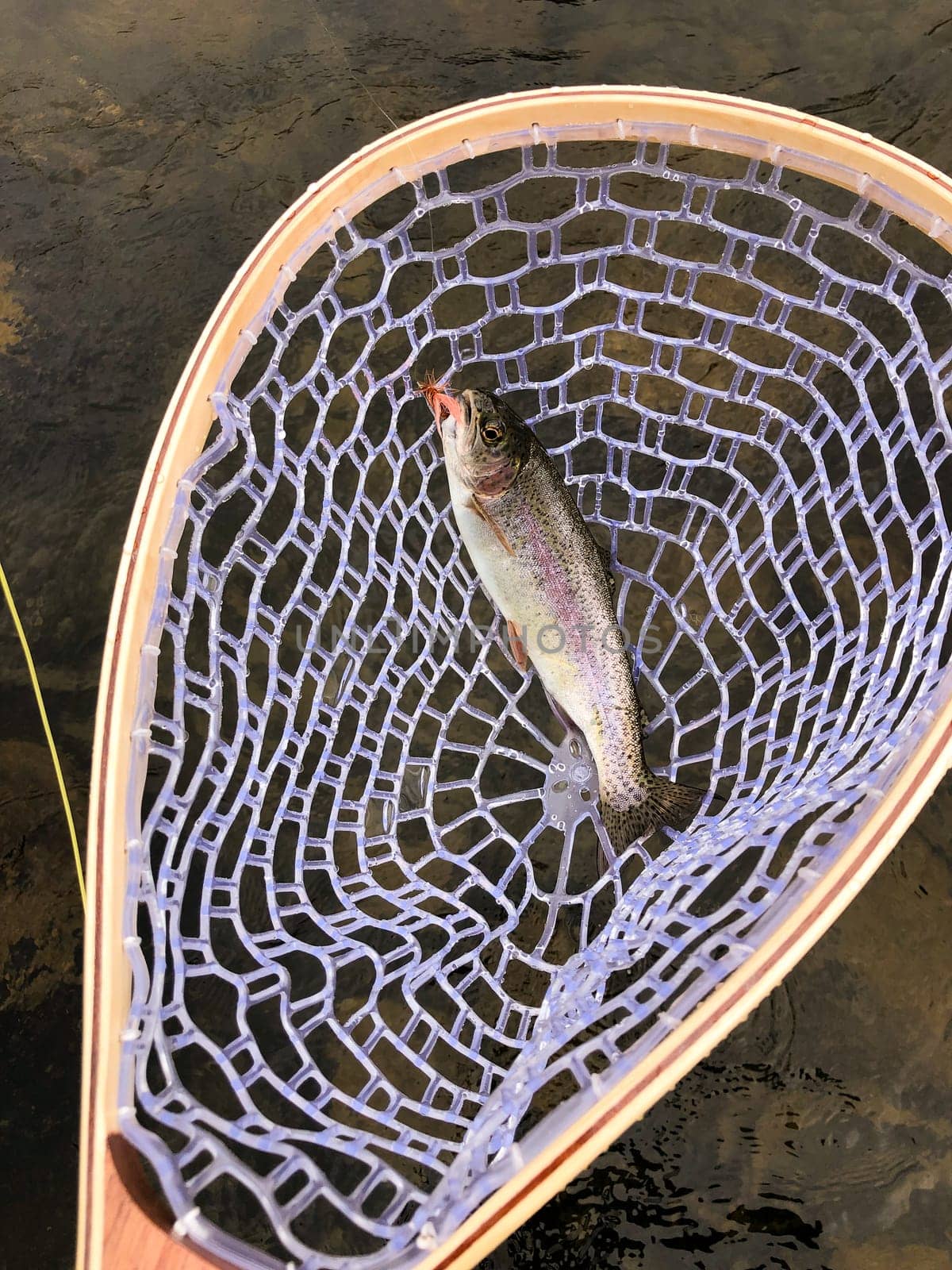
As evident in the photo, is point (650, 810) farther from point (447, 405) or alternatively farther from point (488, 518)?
point (447, 405)

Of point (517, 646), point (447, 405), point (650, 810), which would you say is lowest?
point (650, 810)

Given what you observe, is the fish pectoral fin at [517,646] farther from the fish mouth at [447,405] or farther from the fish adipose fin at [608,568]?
the fish mouth at [447,405]

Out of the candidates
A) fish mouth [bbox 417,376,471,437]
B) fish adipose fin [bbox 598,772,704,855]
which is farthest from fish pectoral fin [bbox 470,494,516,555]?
fish adipose fin [bbox 598,772,704,855]

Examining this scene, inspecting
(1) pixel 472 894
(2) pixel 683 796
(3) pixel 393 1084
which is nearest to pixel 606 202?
(2) pixel 683 796

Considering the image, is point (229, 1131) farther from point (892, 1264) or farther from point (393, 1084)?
point (892, 1264)

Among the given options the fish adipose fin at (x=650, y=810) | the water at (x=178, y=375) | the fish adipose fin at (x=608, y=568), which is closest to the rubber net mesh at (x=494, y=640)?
the fish adipose fin at (x=650, y=810)

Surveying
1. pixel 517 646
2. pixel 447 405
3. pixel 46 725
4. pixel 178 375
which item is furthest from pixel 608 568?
pixel 46 725
